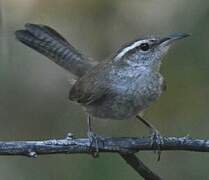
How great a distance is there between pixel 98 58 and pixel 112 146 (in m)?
2.34

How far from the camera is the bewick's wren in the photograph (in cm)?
444

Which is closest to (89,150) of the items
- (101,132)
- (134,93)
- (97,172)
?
(134,93)

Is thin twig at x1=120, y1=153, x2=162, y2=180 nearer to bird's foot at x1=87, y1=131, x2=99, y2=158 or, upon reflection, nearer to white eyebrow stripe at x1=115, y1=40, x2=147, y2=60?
bird's foot at x1=87, y1=131, x2=99, y2=158

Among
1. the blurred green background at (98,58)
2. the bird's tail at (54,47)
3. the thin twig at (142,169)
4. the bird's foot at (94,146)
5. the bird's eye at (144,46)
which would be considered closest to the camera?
the thin twig at (142,169)

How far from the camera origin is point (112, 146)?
3709 millimetres

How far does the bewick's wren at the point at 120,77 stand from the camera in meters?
4.44

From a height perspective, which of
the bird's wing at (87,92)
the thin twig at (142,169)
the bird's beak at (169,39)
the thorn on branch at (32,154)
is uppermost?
the bird's beak at (169,39)

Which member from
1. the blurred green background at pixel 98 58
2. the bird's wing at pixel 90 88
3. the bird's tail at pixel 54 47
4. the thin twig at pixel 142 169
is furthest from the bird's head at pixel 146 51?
the thin twig at pixel 142 169

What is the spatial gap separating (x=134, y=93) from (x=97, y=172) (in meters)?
1.06

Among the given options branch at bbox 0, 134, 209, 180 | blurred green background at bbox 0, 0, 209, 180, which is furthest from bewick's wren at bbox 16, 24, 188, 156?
branch at bbox 0, 134, 209, 180

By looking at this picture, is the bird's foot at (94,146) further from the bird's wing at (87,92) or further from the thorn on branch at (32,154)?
the bird's wing at (87,92)

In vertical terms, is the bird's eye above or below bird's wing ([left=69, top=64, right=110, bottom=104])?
above

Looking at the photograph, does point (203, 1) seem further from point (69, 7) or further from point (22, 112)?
point (22, 112)

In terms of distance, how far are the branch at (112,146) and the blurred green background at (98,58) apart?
1.60 meters
